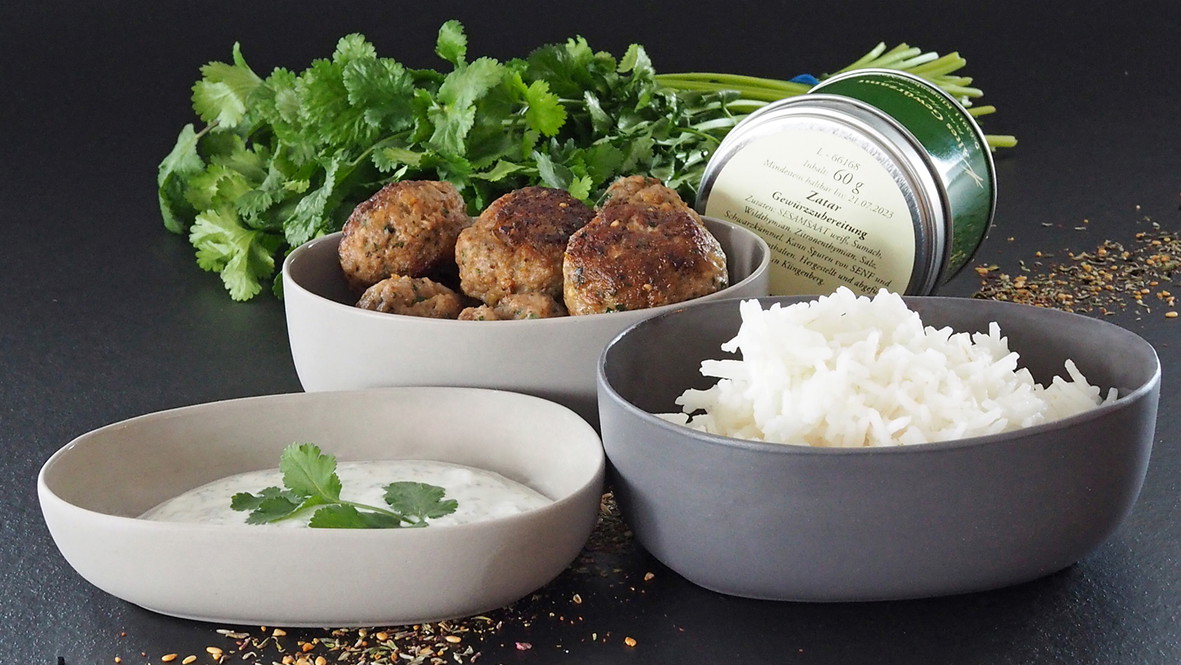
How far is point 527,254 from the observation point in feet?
7.29

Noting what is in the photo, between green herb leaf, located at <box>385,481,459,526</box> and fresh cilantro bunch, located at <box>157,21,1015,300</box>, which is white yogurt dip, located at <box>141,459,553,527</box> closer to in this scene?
green herb leaf, located at <box>385,481,459,526</box>

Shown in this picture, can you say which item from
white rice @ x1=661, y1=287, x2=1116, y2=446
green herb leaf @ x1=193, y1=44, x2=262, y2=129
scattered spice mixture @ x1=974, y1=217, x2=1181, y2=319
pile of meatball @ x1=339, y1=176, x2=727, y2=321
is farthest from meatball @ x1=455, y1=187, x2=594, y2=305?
green herb leaf @ x1=193, y1=44, x2=262, y2=129

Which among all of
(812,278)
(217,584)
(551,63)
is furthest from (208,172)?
(217,584)

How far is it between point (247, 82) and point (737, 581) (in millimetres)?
1964

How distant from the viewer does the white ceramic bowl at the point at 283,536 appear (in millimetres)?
1604

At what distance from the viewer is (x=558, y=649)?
1.67 meters

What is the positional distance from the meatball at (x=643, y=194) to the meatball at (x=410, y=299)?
32cm

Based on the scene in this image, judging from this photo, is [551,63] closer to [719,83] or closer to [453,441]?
[719,83]

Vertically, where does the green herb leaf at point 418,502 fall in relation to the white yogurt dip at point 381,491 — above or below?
above

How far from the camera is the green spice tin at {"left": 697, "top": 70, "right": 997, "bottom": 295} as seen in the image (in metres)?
2.51

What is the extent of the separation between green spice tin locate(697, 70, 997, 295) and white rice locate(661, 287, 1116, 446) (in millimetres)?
701

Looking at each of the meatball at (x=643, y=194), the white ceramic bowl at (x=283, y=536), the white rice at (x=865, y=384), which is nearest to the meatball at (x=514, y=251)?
the meatball at (x=643, y=194)

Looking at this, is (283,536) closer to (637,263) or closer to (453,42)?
(637,263)

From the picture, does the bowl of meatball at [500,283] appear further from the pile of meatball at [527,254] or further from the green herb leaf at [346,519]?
the green herb leaf at [346,519]
